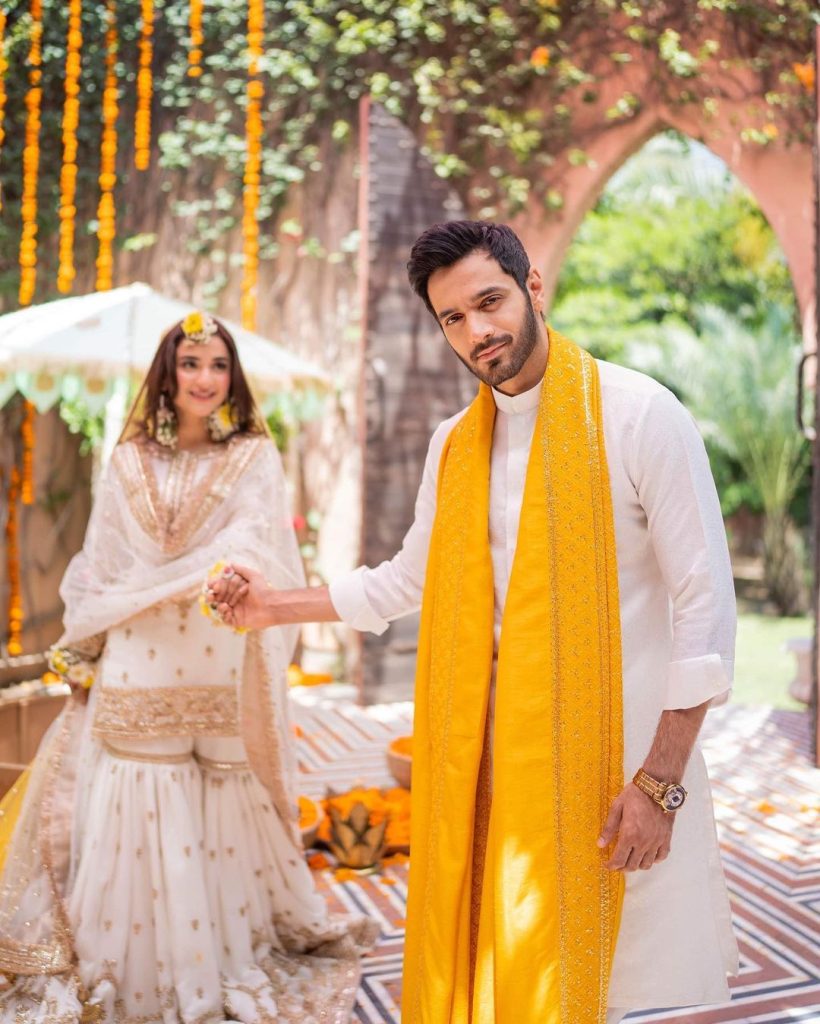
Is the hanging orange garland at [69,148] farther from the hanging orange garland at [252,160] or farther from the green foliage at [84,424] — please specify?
the hanging orange garland at [252,160]

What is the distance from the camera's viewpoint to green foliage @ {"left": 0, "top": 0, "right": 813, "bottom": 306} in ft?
19.4

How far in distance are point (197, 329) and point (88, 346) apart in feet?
5.72

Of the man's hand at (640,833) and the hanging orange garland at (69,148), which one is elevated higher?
the hanging orange garland at (69,148)

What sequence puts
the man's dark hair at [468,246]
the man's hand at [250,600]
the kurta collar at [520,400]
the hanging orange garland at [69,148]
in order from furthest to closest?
1. the hanging orange garland at [69,148]
2. the man's hand at [250,600]
3. the kurta collar at [520,400]
4. the man's dark hair at [468,246]

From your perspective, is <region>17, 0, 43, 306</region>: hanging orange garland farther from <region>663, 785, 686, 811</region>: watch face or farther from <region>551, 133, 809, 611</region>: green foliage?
<region>551, 133, 809, 611</region>: green foliage

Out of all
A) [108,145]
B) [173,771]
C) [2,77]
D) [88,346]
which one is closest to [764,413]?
[108,145]

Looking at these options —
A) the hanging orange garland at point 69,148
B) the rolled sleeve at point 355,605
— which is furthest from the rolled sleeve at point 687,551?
the hanging orange garland at point 69,148

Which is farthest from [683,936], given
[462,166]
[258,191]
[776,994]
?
[258,191]

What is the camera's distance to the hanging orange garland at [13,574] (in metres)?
6.23

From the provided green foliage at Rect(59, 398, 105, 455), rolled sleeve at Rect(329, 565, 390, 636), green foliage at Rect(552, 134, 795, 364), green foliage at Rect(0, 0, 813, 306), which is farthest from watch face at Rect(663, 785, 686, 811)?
green foliage at Rect(552, 134, 795, 364)

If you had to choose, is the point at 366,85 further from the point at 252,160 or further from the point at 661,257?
the point at 661,257

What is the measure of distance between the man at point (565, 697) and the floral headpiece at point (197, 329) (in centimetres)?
97

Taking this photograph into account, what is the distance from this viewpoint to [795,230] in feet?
18.3

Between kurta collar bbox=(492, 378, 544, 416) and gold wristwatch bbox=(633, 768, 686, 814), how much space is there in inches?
26.1
